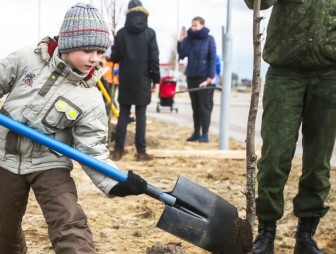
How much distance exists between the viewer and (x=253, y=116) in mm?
3322

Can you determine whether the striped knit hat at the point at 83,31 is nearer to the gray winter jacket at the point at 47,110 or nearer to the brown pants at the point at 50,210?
the gray winter jacket at the point at 47,110

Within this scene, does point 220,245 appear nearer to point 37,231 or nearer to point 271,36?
point 271,36

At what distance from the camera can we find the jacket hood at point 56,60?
3.02 metres

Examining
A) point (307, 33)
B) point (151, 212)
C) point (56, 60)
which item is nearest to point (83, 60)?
point (56, 60)

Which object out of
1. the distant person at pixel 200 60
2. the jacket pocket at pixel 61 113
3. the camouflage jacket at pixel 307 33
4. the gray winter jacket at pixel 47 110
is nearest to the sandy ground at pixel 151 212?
the gray winter jacket at pixel 47 110

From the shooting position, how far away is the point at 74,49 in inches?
119

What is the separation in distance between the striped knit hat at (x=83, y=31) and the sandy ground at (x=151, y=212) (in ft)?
3.68

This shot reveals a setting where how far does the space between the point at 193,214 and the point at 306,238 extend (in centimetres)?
88

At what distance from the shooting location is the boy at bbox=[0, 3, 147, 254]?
2.99 meters

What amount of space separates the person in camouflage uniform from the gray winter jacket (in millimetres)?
1004

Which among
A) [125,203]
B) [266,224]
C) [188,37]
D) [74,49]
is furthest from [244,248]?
[188,37]

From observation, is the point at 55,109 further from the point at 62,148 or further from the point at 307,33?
the point at 307,33

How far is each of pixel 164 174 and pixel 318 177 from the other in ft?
9.37

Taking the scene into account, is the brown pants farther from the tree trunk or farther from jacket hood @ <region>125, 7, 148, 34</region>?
jacket hood @ <region>125, 7, 148, 34</region>
